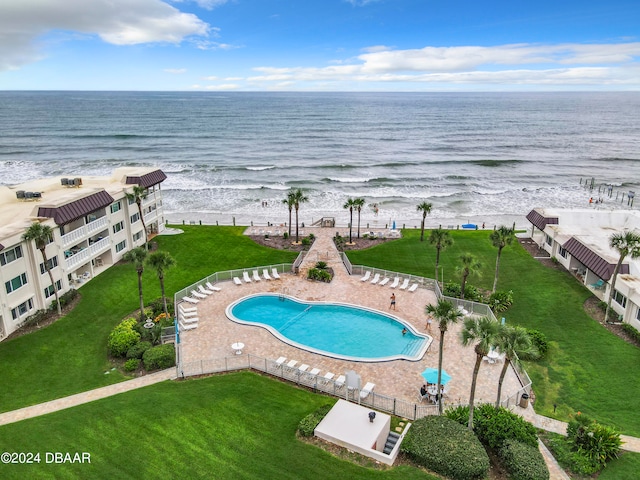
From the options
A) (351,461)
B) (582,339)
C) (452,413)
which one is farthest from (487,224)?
(351,461)

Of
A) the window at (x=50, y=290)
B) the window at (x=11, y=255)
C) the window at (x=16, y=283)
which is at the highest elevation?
the window at (x=11, y=255)

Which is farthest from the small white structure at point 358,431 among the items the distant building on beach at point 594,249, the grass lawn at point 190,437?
the distant building on beach at point 594,249

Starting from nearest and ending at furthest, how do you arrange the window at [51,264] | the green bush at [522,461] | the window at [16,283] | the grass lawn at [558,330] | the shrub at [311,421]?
the green bush at [522,461], the shrub at [311,421], the grass lawn at [558,330], the window at [16,283], the window at [51,264]

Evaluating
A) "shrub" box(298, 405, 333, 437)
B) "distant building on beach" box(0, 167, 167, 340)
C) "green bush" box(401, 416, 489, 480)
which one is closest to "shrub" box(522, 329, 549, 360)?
"green bush" box(401, 416, 489, 480)

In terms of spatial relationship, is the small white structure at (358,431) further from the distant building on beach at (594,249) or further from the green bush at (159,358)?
the distant building on beach at (594,249)

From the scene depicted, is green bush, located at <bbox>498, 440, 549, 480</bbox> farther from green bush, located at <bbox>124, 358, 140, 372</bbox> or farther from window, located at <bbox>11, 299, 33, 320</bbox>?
window, located at <bbox>11, 299, 33, 320</bbox>

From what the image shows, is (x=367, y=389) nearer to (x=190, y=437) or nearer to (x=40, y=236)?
(x=190, y=437)
